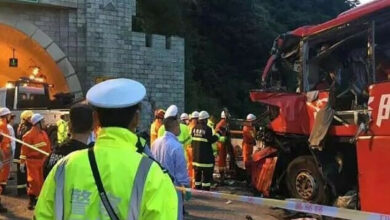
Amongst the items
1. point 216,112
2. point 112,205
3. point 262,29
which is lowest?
point 216,112

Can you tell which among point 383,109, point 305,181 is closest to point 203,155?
point 305,181

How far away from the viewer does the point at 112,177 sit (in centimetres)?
209

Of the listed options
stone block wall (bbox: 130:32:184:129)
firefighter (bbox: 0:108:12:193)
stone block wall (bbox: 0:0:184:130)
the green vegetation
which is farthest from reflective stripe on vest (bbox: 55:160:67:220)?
the green vegetation

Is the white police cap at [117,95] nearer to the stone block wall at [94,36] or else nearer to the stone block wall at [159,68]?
the stone block wall at [94,36]

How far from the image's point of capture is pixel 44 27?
20156mm

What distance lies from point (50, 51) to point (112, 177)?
1871cm

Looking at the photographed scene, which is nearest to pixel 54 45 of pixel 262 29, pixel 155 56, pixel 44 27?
pixel 44 27

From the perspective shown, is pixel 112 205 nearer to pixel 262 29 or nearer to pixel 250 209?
pixel 250 209

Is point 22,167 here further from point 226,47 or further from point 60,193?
point 226,47

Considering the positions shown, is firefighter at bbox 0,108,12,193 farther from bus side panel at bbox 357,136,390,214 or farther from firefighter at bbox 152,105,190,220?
bus side panel at bbox 357,136,390,214

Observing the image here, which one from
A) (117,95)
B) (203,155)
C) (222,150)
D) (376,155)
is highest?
(117,95)

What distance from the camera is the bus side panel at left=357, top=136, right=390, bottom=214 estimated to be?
6336mm

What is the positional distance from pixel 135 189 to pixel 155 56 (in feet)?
66.5

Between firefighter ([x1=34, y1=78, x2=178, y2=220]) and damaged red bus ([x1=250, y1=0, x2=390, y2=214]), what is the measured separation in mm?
4660
